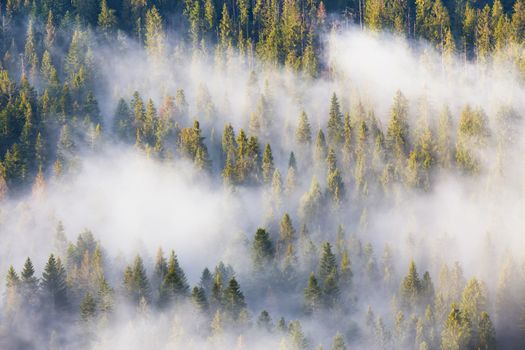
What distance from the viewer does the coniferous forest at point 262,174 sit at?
409 feet

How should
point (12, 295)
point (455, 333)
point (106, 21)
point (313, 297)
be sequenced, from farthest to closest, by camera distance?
point (106, 21), point (313, 297), point (12, 295), point (455, 333)

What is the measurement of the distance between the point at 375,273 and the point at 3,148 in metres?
64.0

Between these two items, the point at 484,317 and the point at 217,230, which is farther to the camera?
the point at 217,230

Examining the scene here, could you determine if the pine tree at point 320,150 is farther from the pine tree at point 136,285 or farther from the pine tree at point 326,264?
the pine tree at point 136,285

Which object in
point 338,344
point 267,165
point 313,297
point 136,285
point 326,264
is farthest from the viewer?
point 267,165

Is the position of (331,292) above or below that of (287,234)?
below

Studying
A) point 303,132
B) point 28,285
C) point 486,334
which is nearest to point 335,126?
point 303,132

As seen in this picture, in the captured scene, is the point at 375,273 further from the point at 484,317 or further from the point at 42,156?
the point at 42,156

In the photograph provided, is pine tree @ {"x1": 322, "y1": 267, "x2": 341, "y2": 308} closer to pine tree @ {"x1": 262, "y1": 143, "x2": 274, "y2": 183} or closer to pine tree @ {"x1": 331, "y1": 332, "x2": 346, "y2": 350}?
pine tree @ {"x1": 331, "y1": 332, "x2": 346, "y2": 350}

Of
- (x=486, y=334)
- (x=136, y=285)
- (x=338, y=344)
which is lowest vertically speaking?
(x=486, y=334)

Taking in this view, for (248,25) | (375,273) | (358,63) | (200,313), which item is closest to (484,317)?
(375,273)

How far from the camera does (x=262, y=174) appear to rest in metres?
148

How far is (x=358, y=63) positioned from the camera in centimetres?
17988

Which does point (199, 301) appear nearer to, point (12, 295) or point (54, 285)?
point (54, 285)
